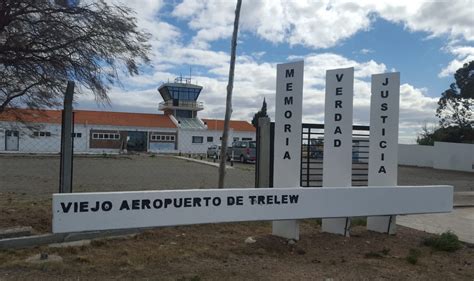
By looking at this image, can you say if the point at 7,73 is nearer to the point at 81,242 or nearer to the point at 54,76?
the point at 54,76

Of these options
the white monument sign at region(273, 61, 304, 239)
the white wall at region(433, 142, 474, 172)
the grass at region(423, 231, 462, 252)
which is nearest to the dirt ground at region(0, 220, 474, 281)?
the grass at region(423, 231, 462, 252)

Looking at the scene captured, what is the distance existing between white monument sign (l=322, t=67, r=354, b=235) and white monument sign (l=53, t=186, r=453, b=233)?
47cm

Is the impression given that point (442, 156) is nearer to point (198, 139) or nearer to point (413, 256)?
point (198, 139)

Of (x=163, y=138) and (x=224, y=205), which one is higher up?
(x=163, y=138)

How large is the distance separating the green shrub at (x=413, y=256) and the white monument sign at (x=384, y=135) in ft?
3.93

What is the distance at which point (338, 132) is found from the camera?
7.48 m

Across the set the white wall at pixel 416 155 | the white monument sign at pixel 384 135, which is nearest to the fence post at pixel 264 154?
the white monument sign at pixel 384 135

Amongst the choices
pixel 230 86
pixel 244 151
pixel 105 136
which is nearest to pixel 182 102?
pixel 105 136

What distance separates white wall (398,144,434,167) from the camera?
3892 cm

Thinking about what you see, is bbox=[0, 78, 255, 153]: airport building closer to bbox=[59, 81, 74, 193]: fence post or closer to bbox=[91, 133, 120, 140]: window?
bbox=[91, 133, 120, 140]: window

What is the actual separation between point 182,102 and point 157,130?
953 centimetres

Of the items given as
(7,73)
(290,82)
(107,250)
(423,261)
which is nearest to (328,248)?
(423,261)

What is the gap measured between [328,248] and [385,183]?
1999 millimetres

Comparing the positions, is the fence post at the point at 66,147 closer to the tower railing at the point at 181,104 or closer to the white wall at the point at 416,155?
the white wall at the point at 416,155
